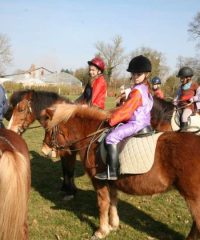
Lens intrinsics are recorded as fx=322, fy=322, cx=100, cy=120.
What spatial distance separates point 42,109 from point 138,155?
2949 millimetres

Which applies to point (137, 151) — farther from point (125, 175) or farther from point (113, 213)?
point (113, 213)

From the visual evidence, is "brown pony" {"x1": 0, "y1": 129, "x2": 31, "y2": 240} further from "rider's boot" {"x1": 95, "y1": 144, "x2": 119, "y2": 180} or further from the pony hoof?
the pony hoof

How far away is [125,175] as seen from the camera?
13.8ft

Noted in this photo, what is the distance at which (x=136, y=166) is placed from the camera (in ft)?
13.0

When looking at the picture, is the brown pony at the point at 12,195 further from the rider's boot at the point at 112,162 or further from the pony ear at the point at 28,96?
the pony ear at the point at 28,96

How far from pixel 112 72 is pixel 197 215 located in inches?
2388

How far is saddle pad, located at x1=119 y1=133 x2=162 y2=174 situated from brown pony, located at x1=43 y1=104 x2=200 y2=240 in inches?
3.0

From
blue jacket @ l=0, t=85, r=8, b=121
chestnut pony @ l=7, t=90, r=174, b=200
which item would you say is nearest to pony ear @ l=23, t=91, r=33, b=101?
chestnut pony @ l=7, t=90, r=174, b=200

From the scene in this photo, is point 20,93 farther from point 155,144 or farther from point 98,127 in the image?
point 155,144

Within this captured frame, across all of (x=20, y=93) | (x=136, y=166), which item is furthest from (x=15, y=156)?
(x=20, y=93)

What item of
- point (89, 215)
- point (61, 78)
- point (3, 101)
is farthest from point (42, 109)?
point (61, 78)

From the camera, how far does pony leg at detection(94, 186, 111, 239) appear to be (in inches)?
183

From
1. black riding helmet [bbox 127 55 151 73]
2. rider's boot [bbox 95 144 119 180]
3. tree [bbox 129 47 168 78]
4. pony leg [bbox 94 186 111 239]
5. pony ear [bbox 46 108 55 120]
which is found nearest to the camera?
rider's boot [bbox 95 144 119 180]

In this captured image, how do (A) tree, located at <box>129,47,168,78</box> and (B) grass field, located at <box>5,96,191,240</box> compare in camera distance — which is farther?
(A) tree, located at <box>129,47,168,78</box>
